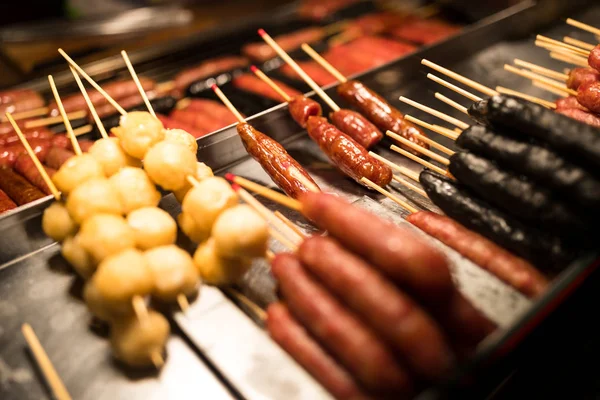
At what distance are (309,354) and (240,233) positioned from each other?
2.48 feet

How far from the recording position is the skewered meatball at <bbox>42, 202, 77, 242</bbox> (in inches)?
Answer: 113

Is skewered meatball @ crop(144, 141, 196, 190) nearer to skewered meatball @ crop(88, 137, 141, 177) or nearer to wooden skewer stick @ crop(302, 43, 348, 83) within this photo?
skewered meatball @ crop(88, 137, 141, 177)

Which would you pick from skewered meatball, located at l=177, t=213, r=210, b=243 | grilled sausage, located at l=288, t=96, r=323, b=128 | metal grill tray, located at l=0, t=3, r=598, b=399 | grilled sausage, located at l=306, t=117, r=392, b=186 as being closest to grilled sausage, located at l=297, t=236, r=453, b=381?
metal grill tray, located at l=0, t=3, r=598, b=399

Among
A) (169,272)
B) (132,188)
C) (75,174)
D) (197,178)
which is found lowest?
(169,272)

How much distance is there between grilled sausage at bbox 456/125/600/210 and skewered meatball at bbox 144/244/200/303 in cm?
200

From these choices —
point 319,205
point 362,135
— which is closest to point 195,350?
point 319,205

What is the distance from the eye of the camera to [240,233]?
249 centimetres

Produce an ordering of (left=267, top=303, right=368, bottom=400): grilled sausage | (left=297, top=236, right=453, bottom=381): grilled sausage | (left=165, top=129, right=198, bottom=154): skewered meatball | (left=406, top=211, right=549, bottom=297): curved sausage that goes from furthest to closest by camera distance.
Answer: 1. (left=165, top=129, right=198, bottom=154): skewered meatball
2. (left=406, top=211, right=549, bottom=297): curved sausage
3. (left=267, top=303, right=368, bottom=400): grilled sausage
4. (left=297, top=236, right=453, bottom=381): grilled sausage

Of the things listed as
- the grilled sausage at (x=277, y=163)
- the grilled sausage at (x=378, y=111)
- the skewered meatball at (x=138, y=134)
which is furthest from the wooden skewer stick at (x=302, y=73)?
the skewered meatball at (x=138, y=134)

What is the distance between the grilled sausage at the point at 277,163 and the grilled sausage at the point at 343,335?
107 centimetres

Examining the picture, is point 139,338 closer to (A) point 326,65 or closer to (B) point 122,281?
(B) point 122,281

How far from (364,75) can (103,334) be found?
140 inches

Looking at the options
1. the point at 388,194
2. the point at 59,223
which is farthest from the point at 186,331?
the point at 388,194

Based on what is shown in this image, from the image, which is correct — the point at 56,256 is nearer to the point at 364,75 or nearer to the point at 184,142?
the point at 184,142
